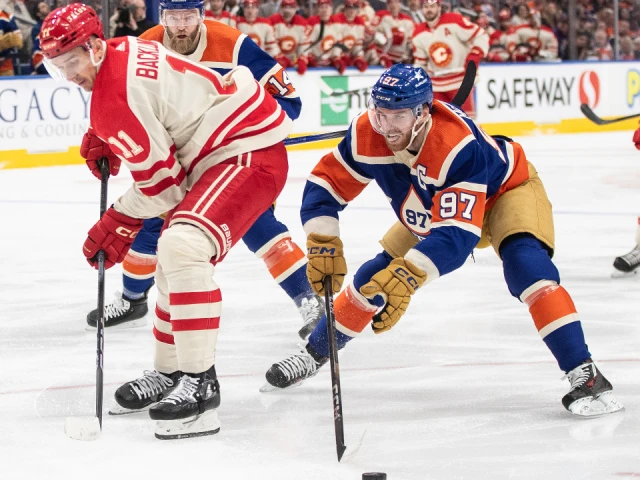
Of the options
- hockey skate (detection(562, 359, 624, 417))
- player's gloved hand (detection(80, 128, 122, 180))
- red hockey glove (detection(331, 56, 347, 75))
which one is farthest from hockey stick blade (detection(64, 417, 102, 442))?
red hockey glove (detection(331, 56, 347, 75))

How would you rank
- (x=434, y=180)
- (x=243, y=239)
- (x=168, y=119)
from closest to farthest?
(x=168, y=119) → (x=434, y=180) → (x=243, y=239)

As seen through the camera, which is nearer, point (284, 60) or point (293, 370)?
point (293, 370)

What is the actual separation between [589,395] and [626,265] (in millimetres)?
2050

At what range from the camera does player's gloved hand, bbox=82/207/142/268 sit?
2.88 meters

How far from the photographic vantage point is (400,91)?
2729 millimetres

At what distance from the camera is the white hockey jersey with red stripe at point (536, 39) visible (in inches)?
529

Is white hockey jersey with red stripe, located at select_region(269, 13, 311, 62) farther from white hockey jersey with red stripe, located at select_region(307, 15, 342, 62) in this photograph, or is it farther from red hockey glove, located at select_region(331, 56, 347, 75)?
red hockey glove, located at select_region(331, 56, 347, 75)

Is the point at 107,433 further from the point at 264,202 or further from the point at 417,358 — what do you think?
the point at 417,358

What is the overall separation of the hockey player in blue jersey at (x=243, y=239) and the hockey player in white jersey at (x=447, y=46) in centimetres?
583

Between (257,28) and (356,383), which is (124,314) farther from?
(257,28)

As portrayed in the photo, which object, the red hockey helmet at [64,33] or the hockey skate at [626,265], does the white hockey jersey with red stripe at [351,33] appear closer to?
the hockey skate at [626,265]

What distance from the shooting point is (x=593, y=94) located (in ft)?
44.3

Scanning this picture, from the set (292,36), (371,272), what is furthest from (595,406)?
(292,36)

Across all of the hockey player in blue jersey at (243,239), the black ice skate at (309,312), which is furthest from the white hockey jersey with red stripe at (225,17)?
the black ice skate at (309,312)
